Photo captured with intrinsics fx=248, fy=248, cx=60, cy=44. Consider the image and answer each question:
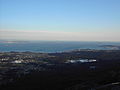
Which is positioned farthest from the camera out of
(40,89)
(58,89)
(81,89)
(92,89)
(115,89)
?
(40,89)

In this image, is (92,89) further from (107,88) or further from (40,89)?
(40,89)

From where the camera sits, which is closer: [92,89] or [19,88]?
[92,89]

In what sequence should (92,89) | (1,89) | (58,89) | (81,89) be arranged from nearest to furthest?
(92,89) < (81,89) < (58,89) < (1,89)

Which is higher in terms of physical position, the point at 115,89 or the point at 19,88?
the point at 115,89

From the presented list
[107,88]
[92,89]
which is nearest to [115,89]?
[107,88]

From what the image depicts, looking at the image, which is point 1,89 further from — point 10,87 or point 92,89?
point 92,89

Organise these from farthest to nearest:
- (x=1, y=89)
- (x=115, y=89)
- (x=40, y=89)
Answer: (x=1, y=89) → (x=40, y=89) → (x=115, y=89)

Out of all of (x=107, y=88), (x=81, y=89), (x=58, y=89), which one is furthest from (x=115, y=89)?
(x=58, y=89)

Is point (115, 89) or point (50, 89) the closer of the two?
point (115, 89)

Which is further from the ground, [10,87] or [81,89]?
[81,89]
